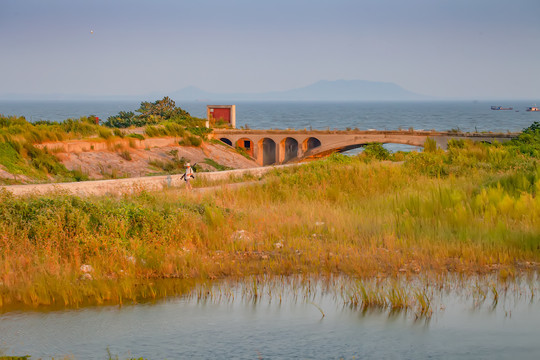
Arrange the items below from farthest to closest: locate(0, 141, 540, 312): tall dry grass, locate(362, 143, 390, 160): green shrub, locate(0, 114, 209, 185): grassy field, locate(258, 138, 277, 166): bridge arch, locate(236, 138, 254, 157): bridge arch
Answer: locate(258, 138, 277, 166): bridge arch
locate(236, 138, 254, 157): bridge arch
locate(362, 143, 390, 160): green shrub
locate(0, 114, 209, 185): grassy field
locate(0, 141, 540, 312): tall dry grass

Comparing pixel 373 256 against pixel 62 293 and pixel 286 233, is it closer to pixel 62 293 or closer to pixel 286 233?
pixel 286 233

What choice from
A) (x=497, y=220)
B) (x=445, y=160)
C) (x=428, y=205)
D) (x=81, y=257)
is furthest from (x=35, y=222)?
(x=445, y=160)

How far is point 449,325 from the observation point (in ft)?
31.1

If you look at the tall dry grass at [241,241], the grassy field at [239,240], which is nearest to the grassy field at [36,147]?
the grassy field at [239,240]

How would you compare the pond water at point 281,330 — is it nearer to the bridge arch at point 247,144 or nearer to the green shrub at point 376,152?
the green shrub at point 376,152

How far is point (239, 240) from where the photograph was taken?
13.8m

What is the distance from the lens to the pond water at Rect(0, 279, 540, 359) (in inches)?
335

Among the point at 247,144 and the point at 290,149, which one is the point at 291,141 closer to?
the point at 290,149

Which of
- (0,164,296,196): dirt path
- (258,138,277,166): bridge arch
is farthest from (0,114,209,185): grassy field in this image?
(258,138,277,166): bridge arch

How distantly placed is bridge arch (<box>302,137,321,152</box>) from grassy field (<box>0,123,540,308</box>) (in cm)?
6332

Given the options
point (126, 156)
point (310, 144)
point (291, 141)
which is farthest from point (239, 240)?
point (291, 141)

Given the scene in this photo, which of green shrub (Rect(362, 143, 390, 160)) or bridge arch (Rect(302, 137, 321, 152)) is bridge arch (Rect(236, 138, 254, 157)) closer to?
bridge arch (Rect(302, 137, 321, 152))

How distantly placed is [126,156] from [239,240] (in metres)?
28.3

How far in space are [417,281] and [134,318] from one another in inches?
206
